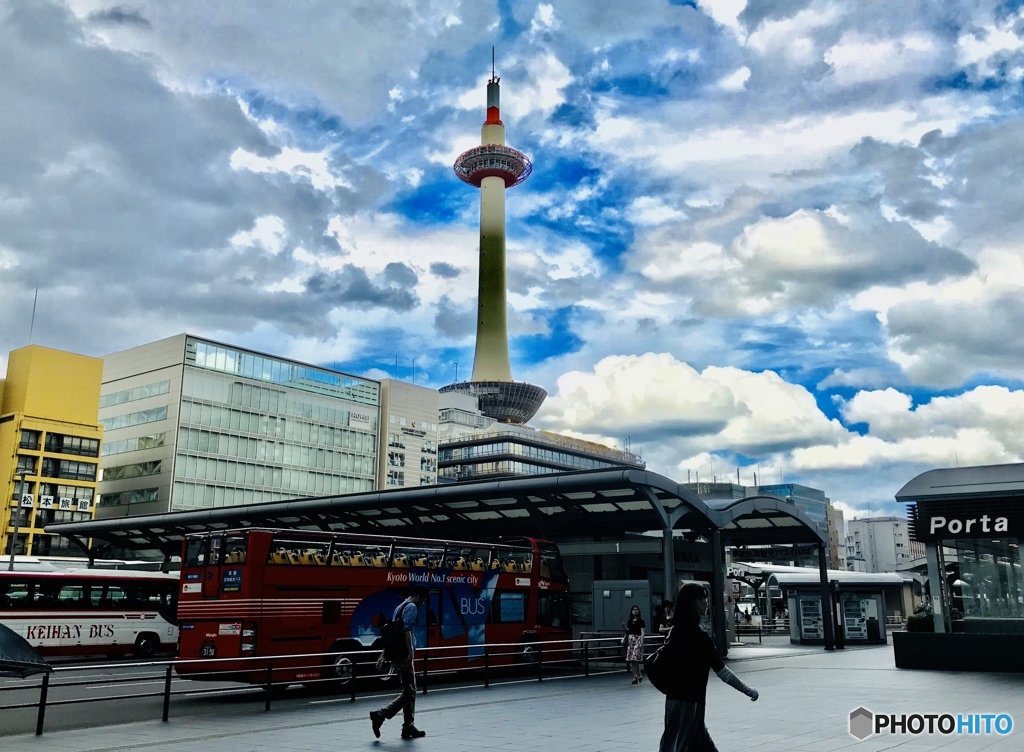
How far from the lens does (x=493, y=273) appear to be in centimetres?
14275

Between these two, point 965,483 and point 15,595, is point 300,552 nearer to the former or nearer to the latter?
point 15,595

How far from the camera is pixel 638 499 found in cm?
2767

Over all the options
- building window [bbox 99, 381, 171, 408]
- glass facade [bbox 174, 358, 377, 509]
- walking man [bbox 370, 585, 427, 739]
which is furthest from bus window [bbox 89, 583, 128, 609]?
building window [bbox 99, 381, 171, 408]

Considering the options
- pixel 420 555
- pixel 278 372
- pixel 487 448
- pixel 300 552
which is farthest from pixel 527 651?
pixel 487 448

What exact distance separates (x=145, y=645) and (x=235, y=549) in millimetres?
14559

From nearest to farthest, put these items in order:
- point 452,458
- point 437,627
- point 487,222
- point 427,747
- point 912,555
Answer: point 427,747, point 437,627, point 452,458, point 487,222, point 912,555

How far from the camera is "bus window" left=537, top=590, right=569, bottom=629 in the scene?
24.6 m

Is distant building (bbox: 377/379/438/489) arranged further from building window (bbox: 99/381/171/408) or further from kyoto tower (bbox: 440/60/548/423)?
kyoto tower (bbox: 440/60/548/423)

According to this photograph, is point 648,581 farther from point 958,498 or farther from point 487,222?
point 487,222

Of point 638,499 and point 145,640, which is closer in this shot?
point 638,499

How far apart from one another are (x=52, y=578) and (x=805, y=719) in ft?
75.8

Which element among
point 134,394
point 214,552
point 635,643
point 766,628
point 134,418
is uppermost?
point 134,394

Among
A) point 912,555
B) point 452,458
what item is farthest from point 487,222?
point 912,555

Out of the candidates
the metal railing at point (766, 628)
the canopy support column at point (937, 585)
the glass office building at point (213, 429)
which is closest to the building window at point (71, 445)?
the glass office building at point (213, 429)
